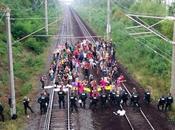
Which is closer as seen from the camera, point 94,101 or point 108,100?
point 94,101

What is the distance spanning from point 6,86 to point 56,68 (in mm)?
5802

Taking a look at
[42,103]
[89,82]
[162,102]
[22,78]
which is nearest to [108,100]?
[162,102]

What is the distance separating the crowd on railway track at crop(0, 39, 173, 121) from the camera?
2694cm

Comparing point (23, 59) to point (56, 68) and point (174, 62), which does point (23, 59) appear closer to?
point (56, 68)

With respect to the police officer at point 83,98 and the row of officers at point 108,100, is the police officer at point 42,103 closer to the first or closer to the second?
the row of officers at point 108,100

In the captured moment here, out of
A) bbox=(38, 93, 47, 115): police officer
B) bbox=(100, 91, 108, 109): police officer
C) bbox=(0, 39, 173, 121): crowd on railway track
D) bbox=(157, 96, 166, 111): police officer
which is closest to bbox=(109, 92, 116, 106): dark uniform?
bbox=(0, 39, 173, 121): crowd on railway track

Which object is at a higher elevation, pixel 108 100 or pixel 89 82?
pixel 89 82

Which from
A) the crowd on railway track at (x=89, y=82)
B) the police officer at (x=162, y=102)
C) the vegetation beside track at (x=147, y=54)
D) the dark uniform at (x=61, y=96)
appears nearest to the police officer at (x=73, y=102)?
the crowd on railway track at (x=89, y=82)

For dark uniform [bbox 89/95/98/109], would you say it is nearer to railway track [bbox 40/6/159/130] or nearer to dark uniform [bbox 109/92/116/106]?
dark uniform [bbox 109/92/116/106]

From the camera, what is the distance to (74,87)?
29.3 metres

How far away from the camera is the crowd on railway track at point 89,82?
26.9 m

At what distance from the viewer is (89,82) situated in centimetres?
3119

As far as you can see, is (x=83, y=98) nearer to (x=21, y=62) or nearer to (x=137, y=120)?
(x=137, y=120)

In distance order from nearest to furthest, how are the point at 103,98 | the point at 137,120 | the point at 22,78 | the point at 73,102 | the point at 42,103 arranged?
1. the point at 137,120
2. the point at 42,103
3. the point at 73,102
4. the point at 103,98
5. the point at 22,78
